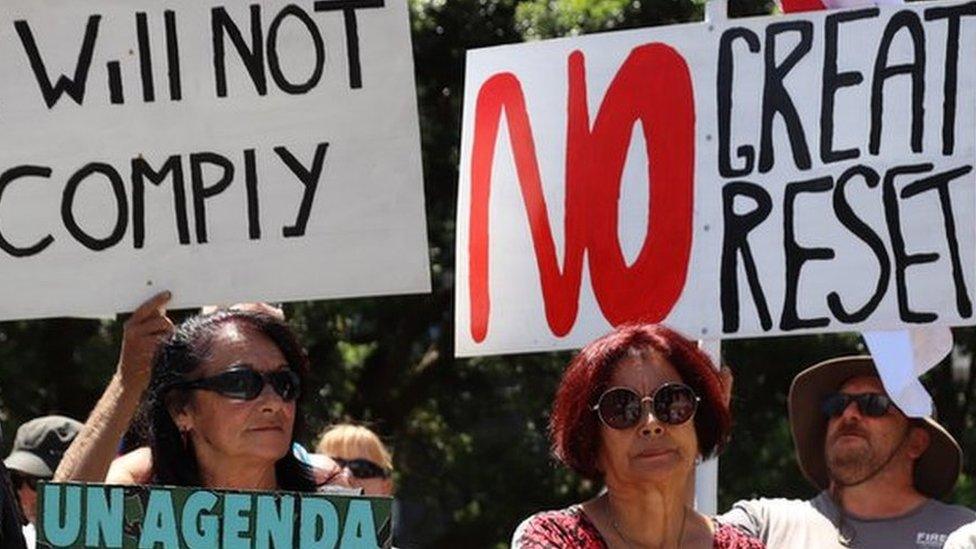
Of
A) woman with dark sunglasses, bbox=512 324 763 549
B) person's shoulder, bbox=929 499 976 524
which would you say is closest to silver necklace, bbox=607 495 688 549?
woman with dark sunglasses, bbox=512 324 763 549

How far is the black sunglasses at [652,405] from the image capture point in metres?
4.59

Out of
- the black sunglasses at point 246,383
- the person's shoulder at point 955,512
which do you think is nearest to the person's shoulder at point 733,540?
the black sunglasses at point 246,383

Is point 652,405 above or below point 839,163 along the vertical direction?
below

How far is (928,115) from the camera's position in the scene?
5543 mm

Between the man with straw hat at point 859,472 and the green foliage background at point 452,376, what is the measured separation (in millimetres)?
4461

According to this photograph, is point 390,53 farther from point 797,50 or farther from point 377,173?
point 797,50

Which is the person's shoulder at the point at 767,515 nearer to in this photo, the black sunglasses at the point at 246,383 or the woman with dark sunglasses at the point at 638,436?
the woman with dark sunglasses at the point at 638,436

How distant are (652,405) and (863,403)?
1638mm

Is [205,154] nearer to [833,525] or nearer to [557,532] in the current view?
[557,532]

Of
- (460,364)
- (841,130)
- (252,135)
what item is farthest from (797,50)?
(460,364)

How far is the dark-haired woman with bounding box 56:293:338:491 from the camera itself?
175 inches

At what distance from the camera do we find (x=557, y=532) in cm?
455

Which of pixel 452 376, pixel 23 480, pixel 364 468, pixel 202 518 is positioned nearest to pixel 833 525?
pixel 364 468

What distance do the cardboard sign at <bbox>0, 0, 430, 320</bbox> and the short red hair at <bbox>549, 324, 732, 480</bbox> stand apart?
34cm
